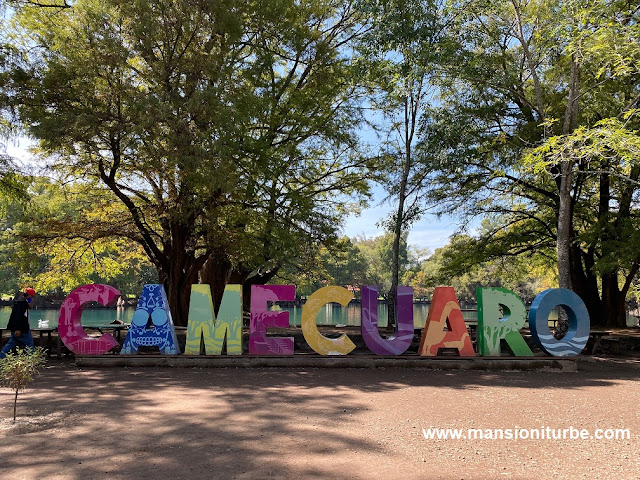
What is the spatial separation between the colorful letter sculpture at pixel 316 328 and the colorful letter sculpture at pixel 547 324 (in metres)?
4.17

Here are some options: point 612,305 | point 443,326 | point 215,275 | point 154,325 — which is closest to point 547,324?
point 443,326

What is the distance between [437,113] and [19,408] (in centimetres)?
1328

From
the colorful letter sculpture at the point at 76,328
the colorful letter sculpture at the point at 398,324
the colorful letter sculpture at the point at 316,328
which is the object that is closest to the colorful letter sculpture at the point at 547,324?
Answer: the colorful letter sculpture at the point at 398,324

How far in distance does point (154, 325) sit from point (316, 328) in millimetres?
3678

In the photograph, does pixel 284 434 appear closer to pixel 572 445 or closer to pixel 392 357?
pixel 572 445

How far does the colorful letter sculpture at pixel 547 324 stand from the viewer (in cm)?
1059

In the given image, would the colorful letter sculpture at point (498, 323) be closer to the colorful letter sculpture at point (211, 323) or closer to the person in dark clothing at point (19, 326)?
the colorful letter sculpture at point (211, 323)

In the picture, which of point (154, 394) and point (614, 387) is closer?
point (154, 394)

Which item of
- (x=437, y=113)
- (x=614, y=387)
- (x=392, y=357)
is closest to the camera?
(x=614, y=387)

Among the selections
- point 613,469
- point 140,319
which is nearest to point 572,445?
point 613,469

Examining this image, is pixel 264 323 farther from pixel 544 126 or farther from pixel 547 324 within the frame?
pixel 544 126

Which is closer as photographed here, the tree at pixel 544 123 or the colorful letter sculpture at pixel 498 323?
the colorful letter sculpture at pixel 498 323

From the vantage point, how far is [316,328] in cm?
1079

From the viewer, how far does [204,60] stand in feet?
41.6
